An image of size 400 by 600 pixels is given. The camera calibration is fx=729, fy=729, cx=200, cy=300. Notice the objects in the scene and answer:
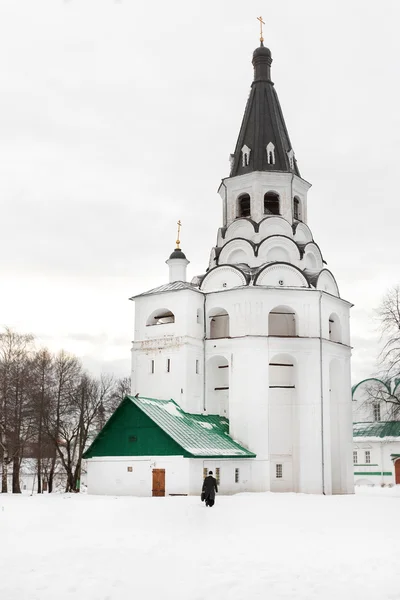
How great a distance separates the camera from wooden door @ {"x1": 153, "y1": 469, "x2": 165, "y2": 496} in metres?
30.4

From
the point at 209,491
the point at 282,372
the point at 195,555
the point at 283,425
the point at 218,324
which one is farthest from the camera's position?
the point at 218,324

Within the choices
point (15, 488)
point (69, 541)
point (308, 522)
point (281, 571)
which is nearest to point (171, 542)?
Answer: point (69, 541)

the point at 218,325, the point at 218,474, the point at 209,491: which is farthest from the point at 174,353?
the point at 209,491

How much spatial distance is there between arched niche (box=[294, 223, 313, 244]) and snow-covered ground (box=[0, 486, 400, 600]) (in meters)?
21.9

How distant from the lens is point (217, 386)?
126 ft

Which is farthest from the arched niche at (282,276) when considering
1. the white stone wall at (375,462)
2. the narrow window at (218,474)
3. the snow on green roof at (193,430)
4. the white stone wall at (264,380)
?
the white stone wall at (375,462)

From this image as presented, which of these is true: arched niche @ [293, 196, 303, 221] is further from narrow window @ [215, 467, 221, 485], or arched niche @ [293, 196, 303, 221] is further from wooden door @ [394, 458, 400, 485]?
wooden door @ [394, 458, 400, 485]

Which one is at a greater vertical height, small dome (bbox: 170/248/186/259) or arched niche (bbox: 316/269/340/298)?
small dome (bbox: 170/248/186/259)

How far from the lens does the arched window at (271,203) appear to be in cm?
4088

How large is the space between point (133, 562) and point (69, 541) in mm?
2594

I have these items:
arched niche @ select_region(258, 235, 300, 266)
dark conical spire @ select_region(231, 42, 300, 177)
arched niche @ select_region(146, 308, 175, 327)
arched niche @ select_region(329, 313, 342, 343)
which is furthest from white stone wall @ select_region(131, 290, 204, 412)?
dark conical spire @ select_region(231, 42, 300, 177)

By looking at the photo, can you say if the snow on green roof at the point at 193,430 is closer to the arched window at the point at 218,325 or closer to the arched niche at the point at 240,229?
the arched window at the point at 218,325

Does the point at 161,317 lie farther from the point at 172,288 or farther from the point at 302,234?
the point at 302,234

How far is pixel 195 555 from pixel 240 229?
2903 cm
